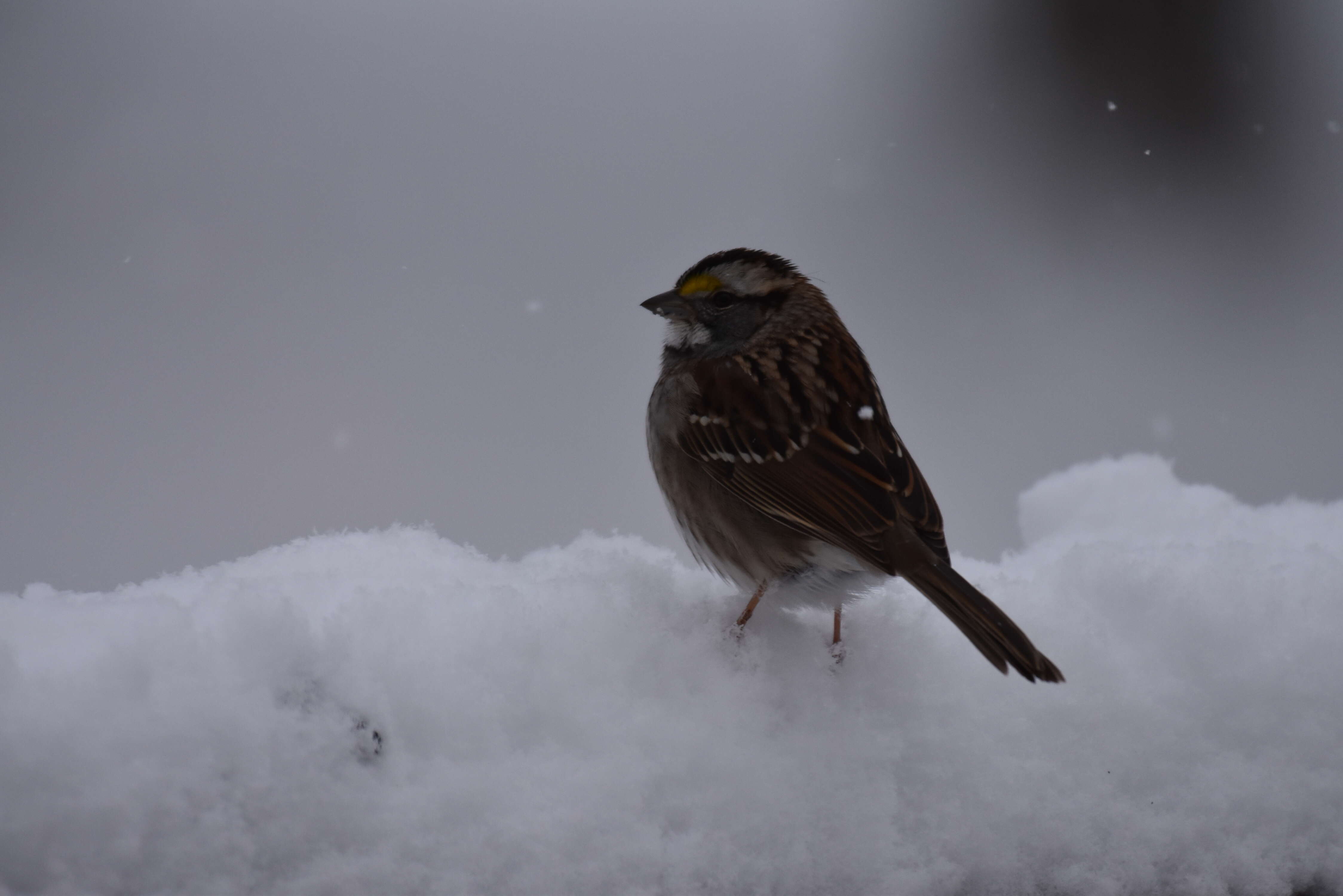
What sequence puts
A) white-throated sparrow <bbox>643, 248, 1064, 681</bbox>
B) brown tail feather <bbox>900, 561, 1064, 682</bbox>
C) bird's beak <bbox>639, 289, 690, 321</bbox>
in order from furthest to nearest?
1. bird's beak <bbox>639, 289, 690, 321</bbox>
2. white-throated sparrow <bbox>643, 248, 1064, 681</bbox>
3. brown tail feather <bbox>900, 561, 1064, 682</bbox>

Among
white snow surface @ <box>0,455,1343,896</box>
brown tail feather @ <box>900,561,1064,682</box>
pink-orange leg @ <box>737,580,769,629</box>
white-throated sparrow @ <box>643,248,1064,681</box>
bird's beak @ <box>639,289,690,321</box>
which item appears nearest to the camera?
white snow surface @ <box>0,455,1343,896</box>

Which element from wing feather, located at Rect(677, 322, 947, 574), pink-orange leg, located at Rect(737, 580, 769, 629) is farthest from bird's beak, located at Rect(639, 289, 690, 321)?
pink-orange leg, located at Rect(737, 580, 769, 629)

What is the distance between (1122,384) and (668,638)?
20.3 feet

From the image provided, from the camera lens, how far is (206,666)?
142 centimetres

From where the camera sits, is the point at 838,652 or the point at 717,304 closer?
the point at 838,652

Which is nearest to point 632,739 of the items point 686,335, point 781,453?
point 781,453

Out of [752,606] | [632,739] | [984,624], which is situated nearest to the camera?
[632,739]

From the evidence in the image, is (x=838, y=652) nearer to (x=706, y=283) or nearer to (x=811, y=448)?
(x=811, y=448)

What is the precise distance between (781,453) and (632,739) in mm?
1131

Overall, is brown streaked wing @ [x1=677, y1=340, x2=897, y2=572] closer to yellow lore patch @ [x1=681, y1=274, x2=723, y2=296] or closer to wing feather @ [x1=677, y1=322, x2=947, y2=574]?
wing feather @ [x1=677, y1=322, x2=947, y2=574]

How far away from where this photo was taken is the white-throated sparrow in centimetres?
227

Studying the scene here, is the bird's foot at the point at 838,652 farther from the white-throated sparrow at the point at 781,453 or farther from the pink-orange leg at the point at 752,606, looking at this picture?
the pink-orange leg at the point at 752,606

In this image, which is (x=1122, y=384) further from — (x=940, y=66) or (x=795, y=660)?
(x=795, y=660)

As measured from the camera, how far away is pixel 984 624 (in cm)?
180
